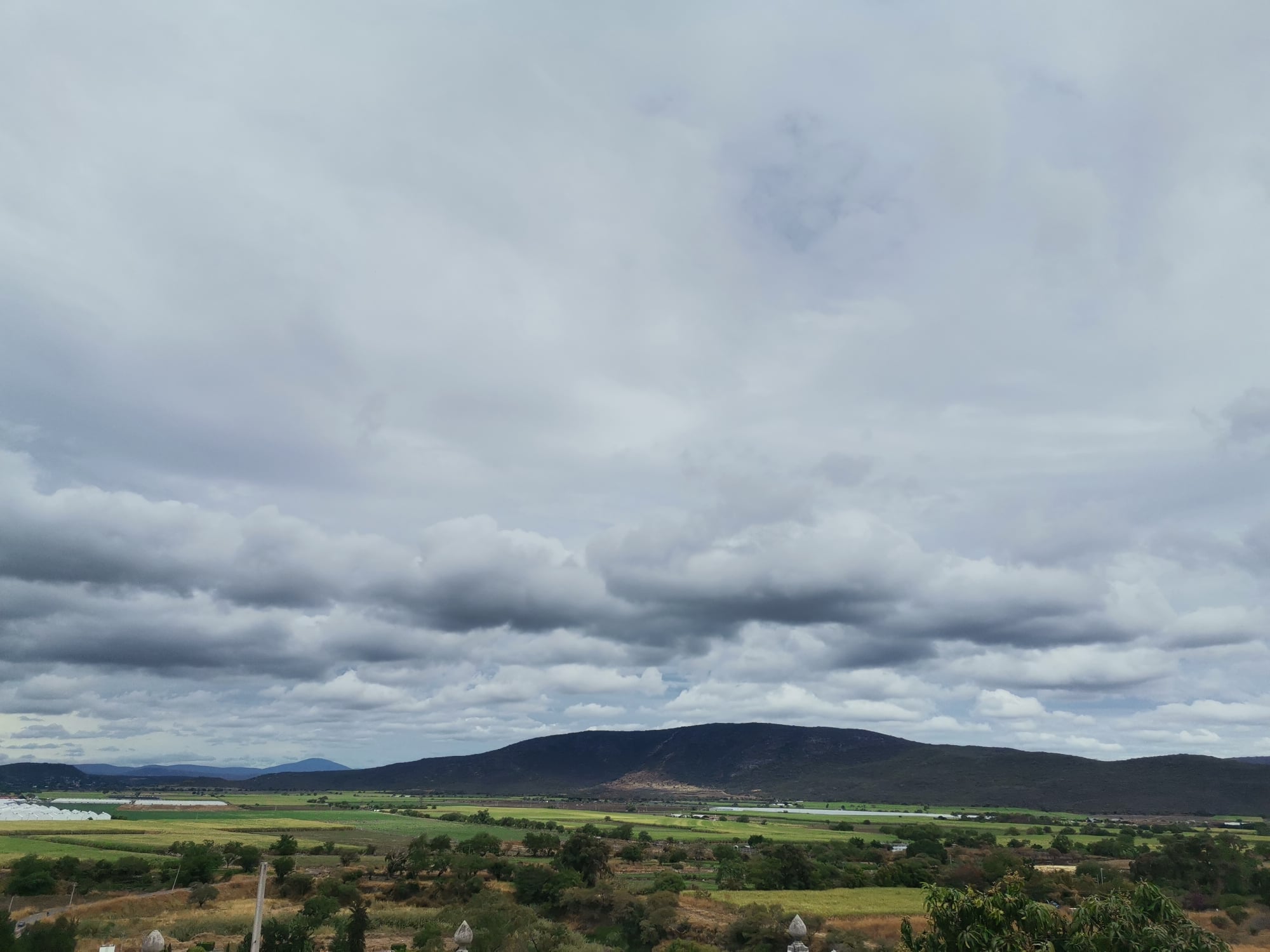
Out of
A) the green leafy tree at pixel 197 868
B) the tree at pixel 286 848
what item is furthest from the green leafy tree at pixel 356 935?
the tree at pixel 286 848

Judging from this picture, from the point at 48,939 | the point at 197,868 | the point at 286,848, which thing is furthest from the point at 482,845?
the point at 48,939

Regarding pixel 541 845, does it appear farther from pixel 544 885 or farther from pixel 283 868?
pixel 283 868

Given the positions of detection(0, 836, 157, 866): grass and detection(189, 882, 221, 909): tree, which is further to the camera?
detection(0, 836, 157, 866): grass

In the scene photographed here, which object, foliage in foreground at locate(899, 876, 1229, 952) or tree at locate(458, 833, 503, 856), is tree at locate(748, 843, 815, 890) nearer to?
→ tree at locate(458, 833, 503, 856)

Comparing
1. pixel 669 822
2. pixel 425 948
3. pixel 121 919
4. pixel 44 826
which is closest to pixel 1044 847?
pixel 669 822

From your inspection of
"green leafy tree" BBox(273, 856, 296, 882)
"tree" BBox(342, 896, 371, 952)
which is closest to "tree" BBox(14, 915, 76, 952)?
"tree" BBox(342, 896, 371, 952)

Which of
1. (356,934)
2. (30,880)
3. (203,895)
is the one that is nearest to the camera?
(356,934)
